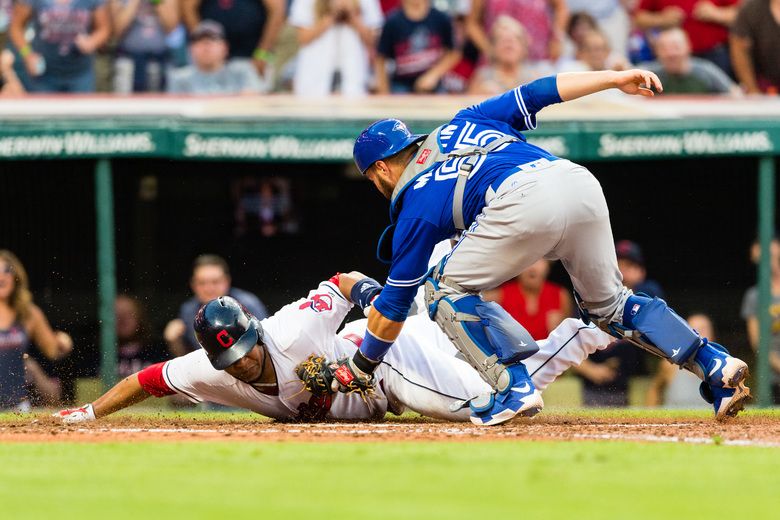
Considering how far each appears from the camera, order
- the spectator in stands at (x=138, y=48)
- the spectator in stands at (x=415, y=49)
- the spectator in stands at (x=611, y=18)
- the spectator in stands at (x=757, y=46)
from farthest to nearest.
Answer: the spectator in stands at (x=611, y=18), the spectator in stands at (x=757, y=46), the spectator in stands at (x=138, y=48), the spectator in stands at (x=415, y=49)

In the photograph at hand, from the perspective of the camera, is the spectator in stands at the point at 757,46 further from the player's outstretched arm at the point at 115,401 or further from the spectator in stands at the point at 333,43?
the player's outstretched arm at the point at 115,401

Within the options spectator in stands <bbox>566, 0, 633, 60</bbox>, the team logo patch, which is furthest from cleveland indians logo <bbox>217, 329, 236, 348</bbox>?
spectator in stands <bbox>566, 0, 633, 60</bbox>

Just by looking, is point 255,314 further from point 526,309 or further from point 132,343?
point 526,309

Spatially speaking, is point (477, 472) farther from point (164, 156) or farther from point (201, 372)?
point (164, 156)

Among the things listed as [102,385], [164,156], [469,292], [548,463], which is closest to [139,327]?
[102,385]

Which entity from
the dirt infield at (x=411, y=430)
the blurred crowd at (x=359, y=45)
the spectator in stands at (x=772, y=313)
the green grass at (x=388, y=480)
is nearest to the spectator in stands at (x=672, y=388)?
the spectator in stands at (x=772, y=313)

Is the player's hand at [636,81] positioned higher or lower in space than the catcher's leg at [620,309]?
higher

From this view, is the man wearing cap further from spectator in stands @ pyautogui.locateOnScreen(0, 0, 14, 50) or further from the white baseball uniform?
spectator in stands @ pyautogui.locateOnScreen(0, 0, 14, 50)
